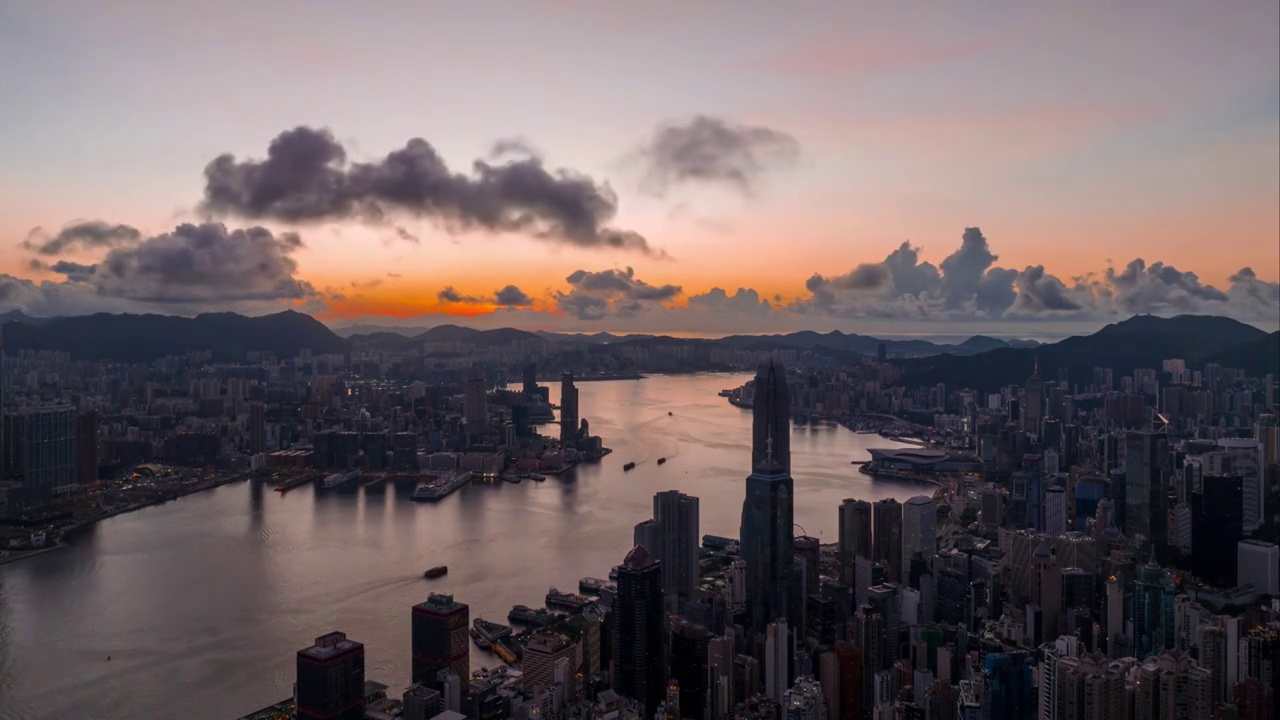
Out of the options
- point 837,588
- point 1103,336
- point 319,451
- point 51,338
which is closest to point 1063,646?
point 837,588

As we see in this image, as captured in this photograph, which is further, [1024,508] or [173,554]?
[1024,508]

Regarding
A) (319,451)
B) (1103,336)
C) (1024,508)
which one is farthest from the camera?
(1103,336)

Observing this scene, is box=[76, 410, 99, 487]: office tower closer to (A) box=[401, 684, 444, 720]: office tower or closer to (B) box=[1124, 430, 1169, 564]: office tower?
(A) box=[401, 684, 444, 720]: office tower

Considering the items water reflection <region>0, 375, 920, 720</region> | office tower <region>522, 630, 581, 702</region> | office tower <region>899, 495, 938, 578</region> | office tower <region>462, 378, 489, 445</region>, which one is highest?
office tower <region>462, 378, 489, 445</region>

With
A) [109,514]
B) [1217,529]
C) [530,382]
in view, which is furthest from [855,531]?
[530,382]

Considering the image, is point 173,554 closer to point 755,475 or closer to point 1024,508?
point 755,475

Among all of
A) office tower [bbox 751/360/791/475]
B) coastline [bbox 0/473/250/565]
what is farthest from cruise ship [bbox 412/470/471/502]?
office tower [bbox 751/360/791/475]
